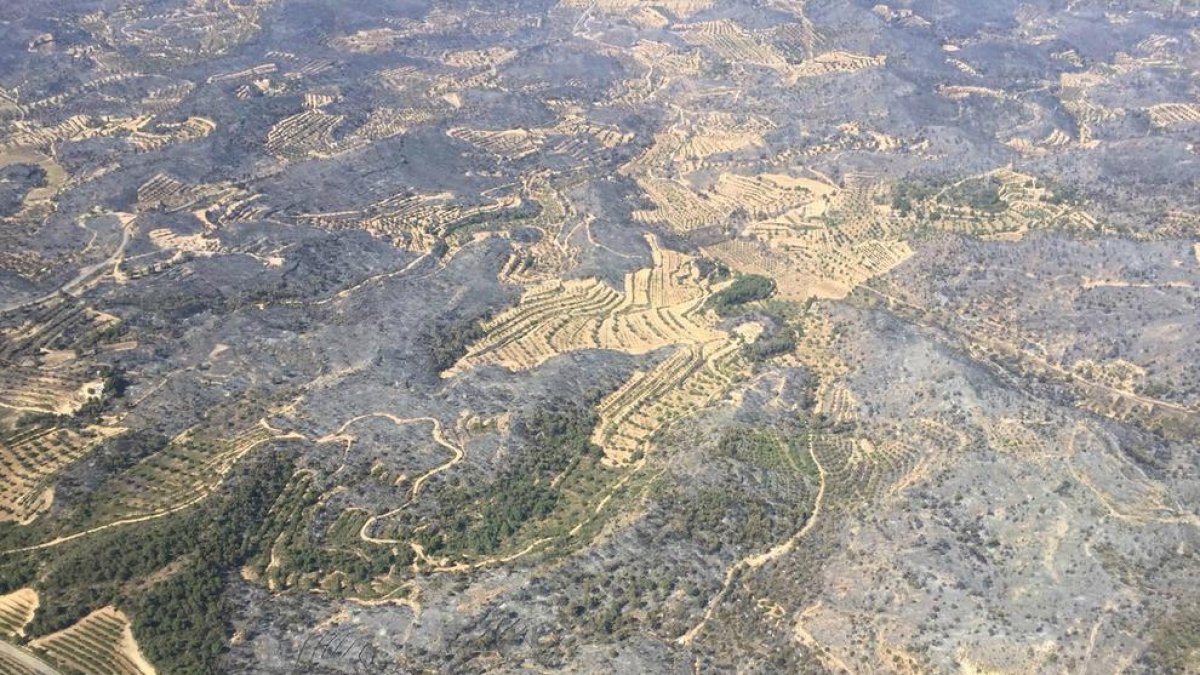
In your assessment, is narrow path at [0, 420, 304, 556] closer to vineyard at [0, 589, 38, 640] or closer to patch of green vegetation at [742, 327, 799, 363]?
vineyard at [0, 589, 38, 640]

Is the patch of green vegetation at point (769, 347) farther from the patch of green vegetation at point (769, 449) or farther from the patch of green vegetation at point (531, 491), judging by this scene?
the patch of green vegetation at point (531, 491)

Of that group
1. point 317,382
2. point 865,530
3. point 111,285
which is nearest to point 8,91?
point 111,285

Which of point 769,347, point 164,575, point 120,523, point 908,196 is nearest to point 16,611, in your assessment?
point 164,575

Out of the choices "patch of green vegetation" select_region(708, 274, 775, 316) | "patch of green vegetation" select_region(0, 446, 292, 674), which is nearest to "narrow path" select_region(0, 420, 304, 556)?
"patch of green vegetation" select_region(0, 446, 292, 674)

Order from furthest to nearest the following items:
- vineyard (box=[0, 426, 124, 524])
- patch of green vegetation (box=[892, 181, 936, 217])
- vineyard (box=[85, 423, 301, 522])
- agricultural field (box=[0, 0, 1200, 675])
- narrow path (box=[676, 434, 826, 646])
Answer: patch of green vegetation (box=[892, 181, 936, 217])
vineyard (box=[85, 423, 301, 522])
vineyard (box=[0, 426, 124, 524])
narrow path (box=[676, 434, 826, 646])
agricultural field (box=[0, 0, 1200, 675])

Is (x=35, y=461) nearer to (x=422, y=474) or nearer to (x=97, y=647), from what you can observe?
(x=97, y=647)

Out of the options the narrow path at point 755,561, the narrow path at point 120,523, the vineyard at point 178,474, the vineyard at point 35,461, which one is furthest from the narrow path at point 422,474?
the narrow path at point 755,561

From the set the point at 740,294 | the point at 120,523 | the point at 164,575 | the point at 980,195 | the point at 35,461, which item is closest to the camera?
the point at 164,575
